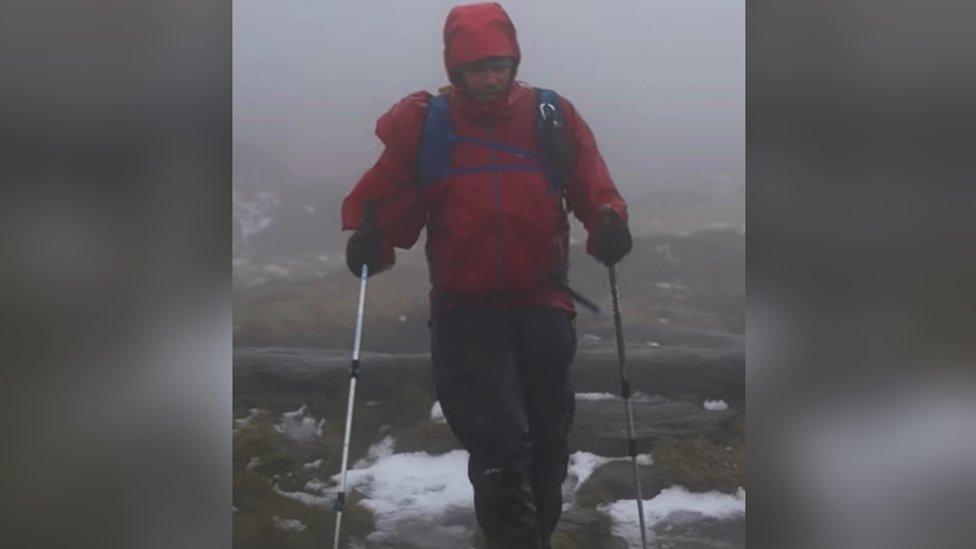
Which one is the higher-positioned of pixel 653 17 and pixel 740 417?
pixel 653 17

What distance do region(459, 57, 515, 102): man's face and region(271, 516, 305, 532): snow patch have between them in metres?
1.54

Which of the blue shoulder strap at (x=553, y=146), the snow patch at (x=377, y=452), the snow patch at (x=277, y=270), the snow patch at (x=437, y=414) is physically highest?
the blue shoulder strap at (x=553, y=146)

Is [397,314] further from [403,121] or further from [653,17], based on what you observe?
[653,17]

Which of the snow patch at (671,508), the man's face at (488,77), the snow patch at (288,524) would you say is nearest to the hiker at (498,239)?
the man's face at (488,77)

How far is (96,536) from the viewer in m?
3.30

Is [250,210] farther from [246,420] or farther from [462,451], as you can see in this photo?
[462,451]

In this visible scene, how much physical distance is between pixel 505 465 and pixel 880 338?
125cm

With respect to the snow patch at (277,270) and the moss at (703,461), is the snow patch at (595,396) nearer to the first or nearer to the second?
the moss at (703,461)

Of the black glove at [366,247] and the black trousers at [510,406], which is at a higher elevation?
the black glove at [366,247]

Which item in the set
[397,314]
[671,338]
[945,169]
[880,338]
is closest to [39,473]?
[397,314]

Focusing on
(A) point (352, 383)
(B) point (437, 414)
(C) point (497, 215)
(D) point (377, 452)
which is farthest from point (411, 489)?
(C) point (497, 215)

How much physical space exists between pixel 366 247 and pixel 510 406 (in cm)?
71

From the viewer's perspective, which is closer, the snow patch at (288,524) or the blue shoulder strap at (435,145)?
the blue shoulder strap at (435,145)

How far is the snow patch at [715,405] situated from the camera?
328 centimetres
